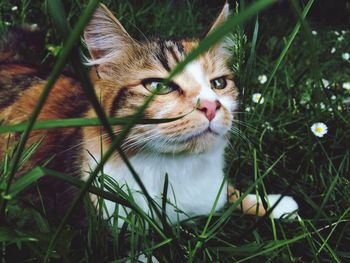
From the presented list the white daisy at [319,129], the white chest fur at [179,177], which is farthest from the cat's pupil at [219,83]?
the white daisy at [319,129]

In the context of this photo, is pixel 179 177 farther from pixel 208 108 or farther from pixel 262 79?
pixel 262 79

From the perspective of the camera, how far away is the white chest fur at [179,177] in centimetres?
141

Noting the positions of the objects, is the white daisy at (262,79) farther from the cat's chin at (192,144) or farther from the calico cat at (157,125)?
the cat's chin at (192,144)

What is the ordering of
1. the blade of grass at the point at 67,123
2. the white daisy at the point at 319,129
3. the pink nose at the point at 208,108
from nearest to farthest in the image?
the blade of grass at the point at 67,123
the pink nose at the point at 208,108
the white daisy at the point at 319,129

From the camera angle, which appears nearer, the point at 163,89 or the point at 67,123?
the point at 67,123

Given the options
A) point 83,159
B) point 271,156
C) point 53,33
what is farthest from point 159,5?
point 83,159

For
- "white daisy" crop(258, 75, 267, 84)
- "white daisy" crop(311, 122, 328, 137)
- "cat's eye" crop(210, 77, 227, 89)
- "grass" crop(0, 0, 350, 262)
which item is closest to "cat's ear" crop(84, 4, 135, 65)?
"grass" crop(0, 0, 350, 262)

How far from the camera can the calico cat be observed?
4.27 feet

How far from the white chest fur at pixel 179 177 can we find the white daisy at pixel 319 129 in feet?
1.53

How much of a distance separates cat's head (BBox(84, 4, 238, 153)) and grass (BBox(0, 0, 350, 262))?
104 millimetres

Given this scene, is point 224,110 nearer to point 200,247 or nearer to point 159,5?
point 200,247

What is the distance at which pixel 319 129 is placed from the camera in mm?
1817

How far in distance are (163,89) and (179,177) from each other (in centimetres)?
36

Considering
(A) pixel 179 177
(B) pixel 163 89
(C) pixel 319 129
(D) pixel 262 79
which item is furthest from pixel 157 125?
(D) pixel 262 79
